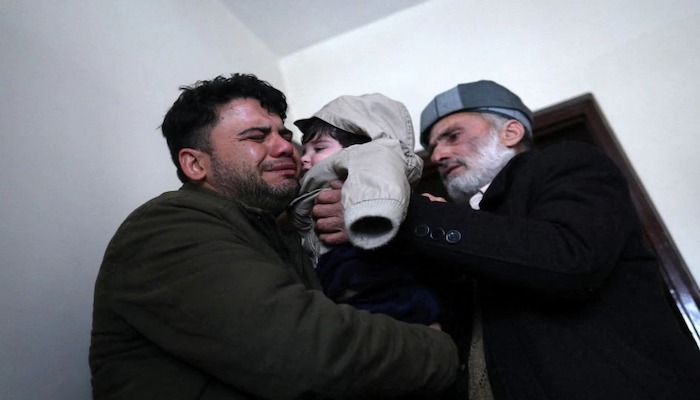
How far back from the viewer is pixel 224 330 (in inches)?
21.7

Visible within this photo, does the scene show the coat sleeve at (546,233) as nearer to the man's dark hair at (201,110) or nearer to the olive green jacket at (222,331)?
the olive green jacket at (222,331)

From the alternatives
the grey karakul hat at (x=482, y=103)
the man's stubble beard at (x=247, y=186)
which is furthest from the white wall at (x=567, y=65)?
the man's stubble beard at (x=247, y=186)

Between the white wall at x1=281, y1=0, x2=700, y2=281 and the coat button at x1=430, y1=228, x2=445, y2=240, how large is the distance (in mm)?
1092

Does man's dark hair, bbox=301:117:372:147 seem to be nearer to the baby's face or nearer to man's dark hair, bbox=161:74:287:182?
the baby's face

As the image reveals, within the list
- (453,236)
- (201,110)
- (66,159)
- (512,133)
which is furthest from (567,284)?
(66,159)

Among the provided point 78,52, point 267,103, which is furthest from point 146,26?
point 267,103

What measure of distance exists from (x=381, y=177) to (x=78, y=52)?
0.95 meters

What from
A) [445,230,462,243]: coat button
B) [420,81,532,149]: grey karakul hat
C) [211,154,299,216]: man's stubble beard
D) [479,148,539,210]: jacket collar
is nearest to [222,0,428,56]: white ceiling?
[420,81,532,149]: grey karakul hat

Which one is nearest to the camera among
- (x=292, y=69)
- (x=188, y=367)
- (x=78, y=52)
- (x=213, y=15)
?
(x=188, y=367)

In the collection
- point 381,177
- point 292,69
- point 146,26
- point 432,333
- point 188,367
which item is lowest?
point 432,333

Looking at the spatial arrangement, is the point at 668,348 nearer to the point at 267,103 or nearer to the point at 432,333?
the point at 432,333

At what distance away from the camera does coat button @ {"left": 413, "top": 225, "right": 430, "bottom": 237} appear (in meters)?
0.78

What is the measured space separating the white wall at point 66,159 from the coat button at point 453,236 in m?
0.78

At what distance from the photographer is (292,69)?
7.32 feet
